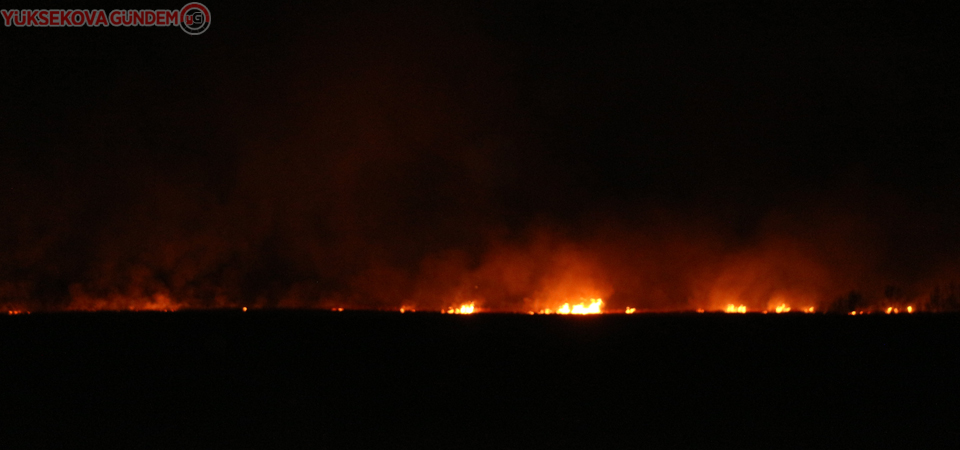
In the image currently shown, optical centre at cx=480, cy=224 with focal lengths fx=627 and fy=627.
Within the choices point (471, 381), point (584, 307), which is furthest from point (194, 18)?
point (584, 307)

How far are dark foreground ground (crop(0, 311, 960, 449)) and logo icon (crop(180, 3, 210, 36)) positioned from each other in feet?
7.57

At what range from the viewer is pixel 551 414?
350 cm

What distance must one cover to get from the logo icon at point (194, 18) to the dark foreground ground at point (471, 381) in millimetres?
2307

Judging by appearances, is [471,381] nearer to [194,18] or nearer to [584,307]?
[584,307]

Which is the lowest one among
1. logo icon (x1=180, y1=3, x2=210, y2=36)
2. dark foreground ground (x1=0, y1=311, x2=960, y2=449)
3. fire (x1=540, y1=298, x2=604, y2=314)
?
dark foreground ground (x1=0, y1=311, x2=960, y2=449)

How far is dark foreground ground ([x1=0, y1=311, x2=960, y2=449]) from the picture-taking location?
3410 millimetres

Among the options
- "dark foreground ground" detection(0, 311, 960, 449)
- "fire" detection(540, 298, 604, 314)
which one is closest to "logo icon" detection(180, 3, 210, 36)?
"dark foreground ground" detection(0, 311, 960, 449)

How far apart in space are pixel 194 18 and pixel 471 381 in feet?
11.5

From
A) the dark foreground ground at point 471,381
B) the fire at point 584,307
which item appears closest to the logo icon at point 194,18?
the dark foreground ground at point 471,381

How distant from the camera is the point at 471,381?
3543 mm

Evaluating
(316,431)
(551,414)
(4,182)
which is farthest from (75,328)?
(551,414)

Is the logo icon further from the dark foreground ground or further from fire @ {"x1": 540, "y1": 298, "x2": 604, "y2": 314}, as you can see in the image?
fire @ {"x1": 540, "y1": 298, "x2": 604, "y2": 314}

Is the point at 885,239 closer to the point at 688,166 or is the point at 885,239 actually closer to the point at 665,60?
the point at 688,166

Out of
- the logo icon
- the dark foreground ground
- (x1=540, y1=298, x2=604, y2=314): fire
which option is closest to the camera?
the dark foreground ground
